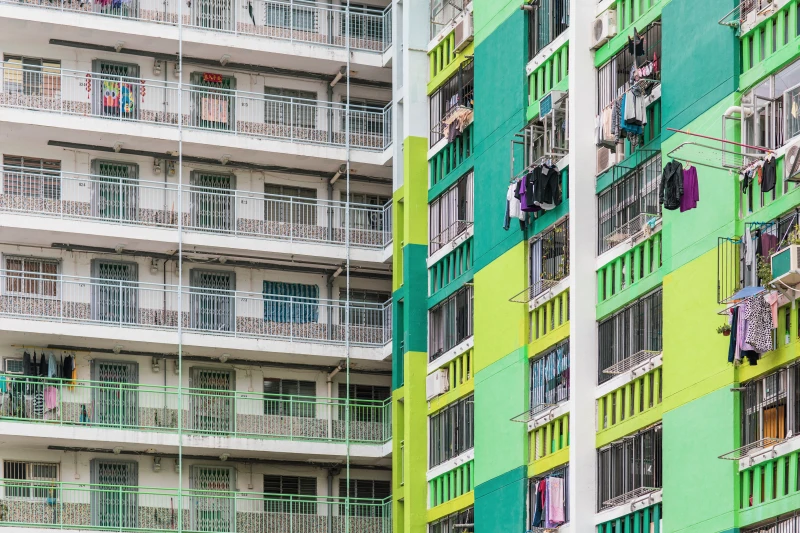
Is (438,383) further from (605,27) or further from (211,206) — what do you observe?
(605,27)

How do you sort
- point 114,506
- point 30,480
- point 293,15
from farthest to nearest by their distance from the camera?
point 293,15
point 114,506
point 30,480

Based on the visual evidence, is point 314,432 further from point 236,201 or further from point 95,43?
point 95,43

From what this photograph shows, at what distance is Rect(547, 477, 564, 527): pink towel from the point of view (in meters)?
50.6

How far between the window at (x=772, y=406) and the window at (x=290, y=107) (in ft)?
81.3

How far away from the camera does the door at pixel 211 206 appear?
208 feet

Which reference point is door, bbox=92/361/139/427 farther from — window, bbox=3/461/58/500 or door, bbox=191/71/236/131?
door, bbox=191/71/236/131

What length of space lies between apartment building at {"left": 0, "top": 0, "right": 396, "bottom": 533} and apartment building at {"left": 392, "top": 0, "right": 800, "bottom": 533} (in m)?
2.79

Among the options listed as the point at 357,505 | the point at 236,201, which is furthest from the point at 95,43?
the point at 357,505

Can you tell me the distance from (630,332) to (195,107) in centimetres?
2018

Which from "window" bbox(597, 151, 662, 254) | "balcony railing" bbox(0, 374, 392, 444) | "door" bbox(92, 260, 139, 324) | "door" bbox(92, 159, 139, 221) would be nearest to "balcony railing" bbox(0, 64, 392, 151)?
"door" bbox(92, 159, 139, 221)

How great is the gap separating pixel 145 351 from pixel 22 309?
4.02 metres

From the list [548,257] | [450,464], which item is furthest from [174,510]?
[548,257]

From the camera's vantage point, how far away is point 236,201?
6438 cm

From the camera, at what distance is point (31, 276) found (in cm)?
6225
